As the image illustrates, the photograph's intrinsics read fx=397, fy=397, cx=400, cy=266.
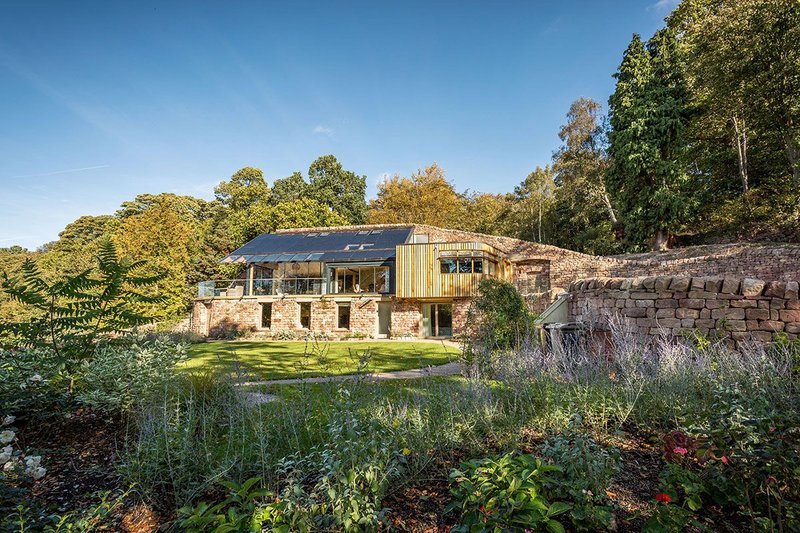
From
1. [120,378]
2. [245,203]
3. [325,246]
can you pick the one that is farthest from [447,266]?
[245,203]

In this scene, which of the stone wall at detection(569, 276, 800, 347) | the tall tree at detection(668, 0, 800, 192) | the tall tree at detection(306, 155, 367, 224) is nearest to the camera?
the stone wall at detection(569, 276, 800, 347)

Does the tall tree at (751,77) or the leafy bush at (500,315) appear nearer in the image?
the leafy bush at (500,315)

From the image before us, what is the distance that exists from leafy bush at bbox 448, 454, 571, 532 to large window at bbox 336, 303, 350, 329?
72.3 ft

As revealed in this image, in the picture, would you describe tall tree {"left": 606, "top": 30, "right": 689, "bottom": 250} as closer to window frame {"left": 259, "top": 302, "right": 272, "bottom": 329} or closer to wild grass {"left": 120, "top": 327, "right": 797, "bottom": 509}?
wild grass {"left": 120, "top": 327, "right": 797, "bottom": 509}

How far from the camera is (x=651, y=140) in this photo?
65.4 ft

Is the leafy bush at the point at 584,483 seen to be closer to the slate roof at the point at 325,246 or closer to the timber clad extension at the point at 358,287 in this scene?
the timber clad extension at the point at 358,287

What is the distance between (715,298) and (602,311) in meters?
1.91

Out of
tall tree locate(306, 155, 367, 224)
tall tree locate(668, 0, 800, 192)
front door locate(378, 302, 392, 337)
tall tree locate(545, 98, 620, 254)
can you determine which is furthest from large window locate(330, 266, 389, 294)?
tall tree locate(668, 0, 800, 192)

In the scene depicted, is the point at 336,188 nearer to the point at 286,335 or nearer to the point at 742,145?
the point at 286,335

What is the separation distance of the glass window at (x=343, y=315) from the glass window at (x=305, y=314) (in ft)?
6.60

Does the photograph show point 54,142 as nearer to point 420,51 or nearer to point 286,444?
point 420,51

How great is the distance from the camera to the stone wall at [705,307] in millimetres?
5652

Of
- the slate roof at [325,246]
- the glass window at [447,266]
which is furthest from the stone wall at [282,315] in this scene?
the glass window at [447,266]

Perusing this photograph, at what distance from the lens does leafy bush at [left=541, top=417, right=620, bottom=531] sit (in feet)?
7.00
